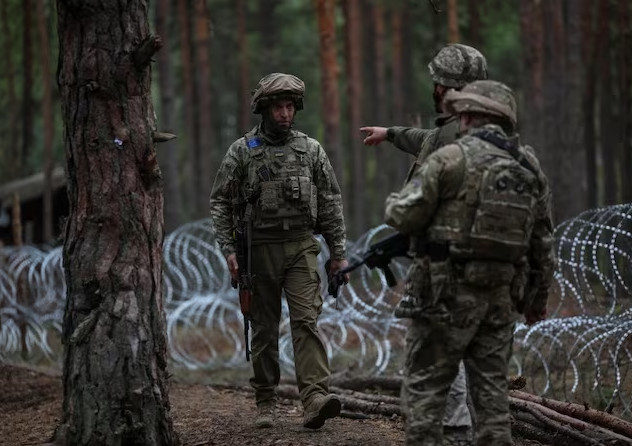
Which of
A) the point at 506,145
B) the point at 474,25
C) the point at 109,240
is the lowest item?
the point at 109,240

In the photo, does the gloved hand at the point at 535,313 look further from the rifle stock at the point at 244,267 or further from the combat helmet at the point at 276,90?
the combat helmet at the point at 276,90

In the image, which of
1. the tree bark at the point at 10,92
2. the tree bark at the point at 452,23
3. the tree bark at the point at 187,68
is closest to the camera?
the tree bark at the point at 452,23

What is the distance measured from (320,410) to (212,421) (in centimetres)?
109

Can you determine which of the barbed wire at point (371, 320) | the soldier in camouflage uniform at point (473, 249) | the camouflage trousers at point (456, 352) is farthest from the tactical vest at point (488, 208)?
the barbed wire at point (371, 320)

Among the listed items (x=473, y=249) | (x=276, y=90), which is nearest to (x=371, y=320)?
(x=276, y=90)

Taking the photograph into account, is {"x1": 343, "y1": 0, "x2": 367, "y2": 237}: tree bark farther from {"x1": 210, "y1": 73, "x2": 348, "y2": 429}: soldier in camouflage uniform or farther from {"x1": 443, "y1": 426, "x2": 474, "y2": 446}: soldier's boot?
{"x1": 443, "y1": 426, "x2": 474, "y2": 446}: soldier's boot

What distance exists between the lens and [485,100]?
5121 mm

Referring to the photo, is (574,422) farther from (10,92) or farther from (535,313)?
(10,92)

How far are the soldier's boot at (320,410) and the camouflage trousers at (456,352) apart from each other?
148 cm

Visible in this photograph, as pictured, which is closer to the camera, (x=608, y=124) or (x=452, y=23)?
(x=452, y=23)

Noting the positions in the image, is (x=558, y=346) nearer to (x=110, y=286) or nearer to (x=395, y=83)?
(x=110, y=286)

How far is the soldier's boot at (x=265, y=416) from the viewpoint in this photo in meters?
6.93

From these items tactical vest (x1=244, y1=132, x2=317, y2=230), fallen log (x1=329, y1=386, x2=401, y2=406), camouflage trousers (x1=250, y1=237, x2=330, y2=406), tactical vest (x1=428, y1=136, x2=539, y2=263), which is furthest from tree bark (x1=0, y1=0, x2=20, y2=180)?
tactical vest (x1=428, y1=136, x2=539, y2=263)

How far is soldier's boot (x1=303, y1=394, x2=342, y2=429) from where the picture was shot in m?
6.60
